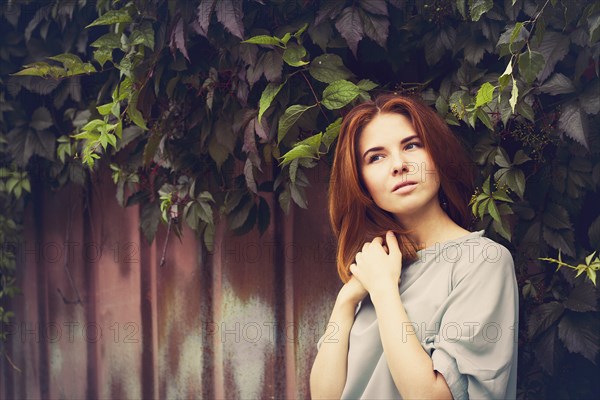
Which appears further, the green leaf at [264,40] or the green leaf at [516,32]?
the green leaf at [264,40]

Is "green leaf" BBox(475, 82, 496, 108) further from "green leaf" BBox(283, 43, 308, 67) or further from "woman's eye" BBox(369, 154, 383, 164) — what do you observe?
"green leaf" BBox(283, 43, 308, 67)

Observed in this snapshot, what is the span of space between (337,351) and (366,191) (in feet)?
1.28

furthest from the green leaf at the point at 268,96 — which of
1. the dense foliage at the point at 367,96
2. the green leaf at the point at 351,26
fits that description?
the green leaf at the point at 351,26

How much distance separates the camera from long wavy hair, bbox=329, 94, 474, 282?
1.86 metres

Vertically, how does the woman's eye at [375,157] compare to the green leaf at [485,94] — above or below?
below

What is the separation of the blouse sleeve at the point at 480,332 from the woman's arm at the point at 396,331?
32mm

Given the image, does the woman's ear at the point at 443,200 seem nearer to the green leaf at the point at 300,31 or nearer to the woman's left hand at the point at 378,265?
the woman's left hand at the point at 378,265

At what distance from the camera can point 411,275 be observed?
6.12 ft

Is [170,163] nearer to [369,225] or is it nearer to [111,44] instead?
[111,44]

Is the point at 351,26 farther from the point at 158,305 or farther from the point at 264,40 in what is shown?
the point at 158,305

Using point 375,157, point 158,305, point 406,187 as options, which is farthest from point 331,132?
point 158,305

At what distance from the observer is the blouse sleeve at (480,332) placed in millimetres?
1656

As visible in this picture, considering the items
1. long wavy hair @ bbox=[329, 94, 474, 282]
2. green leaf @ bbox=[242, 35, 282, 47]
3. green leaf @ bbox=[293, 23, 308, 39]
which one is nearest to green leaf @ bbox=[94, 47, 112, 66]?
green leaf @ bbox=[242, 35, 282, 47]

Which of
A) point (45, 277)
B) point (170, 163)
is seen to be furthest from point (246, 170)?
point (45, 277)
